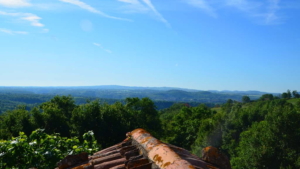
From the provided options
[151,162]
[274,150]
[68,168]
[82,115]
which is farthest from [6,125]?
[274,150]

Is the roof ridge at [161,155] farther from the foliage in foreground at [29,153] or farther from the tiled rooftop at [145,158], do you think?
the foliage in foreground at [29,153]

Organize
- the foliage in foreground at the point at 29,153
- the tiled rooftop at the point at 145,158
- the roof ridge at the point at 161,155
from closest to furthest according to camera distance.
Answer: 1. the roof ridge at the point at 161,155
2. the tiled rooftop at the point at 145,158
3. the foliage in foreground at the point at 29,153

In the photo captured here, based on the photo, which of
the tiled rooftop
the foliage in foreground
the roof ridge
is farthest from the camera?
the foliage in foreground

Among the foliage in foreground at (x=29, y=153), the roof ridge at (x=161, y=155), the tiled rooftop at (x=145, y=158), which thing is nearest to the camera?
the roof ridge at (x=161, y=155)

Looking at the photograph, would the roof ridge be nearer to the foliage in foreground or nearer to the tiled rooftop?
the tiled rooftop

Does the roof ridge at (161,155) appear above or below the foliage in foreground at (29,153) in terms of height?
above

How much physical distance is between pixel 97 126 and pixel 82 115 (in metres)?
1.90

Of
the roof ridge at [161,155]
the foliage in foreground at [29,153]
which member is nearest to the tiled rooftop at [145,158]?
the roof ridge at [161,155]

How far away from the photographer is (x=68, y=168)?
4781mm

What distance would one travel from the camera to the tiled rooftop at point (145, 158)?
330 centimetres

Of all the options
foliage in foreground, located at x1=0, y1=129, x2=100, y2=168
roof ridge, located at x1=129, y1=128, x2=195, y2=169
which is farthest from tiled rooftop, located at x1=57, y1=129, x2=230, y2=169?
foliage in foreground, located at x1=0, y1=129, x2=100, y2=168

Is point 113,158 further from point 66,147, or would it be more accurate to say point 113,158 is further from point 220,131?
point 220,131

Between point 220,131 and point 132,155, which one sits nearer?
point 132,155

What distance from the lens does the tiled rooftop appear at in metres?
3.30
